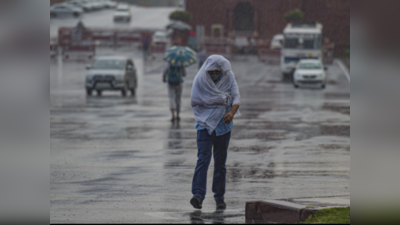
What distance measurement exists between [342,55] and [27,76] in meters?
56.1

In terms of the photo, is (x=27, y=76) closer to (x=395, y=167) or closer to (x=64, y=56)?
(x=395, y=167)

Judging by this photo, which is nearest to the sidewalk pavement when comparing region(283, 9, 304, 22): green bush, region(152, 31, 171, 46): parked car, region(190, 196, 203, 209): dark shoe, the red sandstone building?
region(190, 196, 203, 209): dark shoe

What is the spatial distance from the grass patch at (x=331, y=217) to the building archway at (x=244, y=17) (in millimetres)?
65728

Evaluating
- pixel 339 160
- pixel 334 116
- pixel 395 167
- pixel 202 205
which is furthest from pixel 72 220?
pixel 334 116

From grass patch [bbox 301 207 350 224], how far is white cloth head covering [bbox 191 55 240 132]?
1.84m

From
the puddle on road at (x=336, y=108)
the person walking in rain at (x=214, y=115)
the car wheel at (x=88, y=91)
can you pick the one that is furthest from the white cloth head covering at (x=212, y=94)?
the car wheel at (x=88, y=91)

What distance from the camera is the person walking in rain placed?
27.1 ft

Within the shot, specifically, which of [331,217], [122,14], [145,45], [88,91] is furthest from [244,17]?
[331,217]

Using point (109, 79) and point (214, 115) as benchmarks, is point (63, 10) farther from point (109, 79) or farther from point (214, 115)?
point (214, 115)

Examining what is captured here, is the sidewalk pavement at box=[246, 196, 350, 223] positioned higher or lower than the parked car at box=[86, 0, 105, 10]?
lower

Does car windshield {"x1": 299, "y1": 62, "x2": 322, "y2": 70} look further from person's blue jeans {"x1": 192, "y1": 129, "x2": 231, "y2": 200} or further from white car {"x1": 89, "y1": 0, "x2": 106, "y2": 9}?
white car {"x1": 89, "y1": 0, "x2": 106, "y2": 9}

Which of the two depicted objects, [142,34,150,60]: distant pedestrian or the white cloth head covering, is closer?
the white cloth head covering

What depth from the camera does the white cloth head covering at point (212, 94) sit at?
325 inches

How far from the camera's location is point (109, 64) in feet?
98.6
